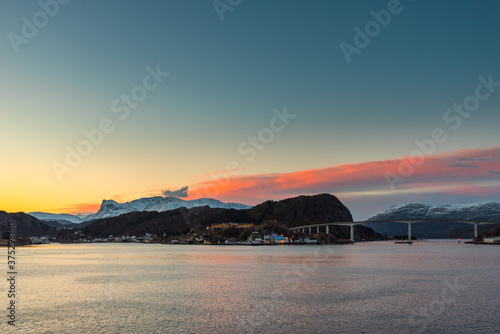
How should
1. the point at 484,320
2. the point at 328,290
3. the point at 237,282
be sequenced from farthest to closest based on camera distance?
1. the point at 237,282
2. the point at 328,290
3. the point at 484,320

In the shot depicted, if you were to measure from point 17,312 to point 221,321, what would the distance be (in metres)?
17.0

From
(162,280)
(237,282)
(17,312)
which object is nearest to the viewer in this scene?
(17,312)

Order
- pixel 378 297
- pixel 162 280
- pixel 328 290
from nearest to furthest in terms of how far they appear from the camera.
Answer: pixel 378 297, pixel 328 290, pixel 162 280

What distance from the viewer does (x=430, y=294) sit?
41.5 metres

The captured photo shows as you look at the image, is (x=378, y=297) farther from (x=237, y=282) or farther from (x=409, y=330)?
(x=237, y=282)

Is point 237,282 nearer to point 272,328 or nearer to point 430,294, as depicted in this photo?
point 430,294

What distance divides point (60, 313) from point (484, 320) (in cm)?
3164

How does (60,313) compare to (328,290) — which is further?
(328,290)

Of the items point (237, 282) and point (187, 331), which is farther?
point (237, 282)

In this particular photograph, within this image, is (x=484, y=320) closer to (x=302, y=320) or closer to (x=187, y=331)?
(x=302, y=320)

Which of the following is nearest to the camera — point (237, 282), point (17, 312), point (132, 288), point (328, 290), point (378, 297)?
point (17, 312)

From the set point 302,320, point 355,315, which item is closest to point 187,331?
point 302,320

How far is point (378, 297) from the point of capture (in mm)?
39500

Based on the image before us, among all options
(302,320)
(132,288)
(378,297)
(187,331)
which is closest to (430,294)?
(378,297)
